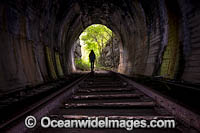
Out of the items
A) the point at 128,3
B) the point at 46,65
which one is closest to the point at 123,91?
the point at 46,65

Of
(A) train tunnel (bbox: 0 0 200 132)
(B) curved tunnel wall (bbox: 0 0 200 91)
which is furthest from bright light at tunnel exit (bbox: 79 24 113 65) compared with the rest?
(B) curved tunnel wall (bbox: 0 0 200 91)

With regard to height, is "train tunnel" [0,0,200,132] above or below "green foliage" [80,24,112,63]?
below

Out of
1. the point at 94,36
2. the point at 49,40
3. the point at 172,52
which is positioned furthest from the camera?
the point at 94,36

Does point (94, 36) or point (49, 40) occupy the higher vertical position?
point (94, 36)

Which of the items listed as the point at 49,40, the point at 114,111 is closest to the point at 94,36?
the point at 49,40

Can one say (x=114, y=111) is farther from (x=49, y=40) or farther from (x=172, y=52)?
(x=49, y=40)

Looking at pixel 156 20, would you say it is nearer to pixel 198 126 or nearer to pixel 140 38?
pixel 140 38

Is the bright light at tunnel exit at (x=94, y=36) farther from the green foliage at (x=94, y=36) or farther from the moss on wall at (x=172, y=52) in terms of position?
the moss on wall at (x=172, y=52)

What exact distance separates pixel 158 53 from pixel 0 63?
15.9ft

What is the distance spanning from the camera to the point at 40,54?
12.0ft

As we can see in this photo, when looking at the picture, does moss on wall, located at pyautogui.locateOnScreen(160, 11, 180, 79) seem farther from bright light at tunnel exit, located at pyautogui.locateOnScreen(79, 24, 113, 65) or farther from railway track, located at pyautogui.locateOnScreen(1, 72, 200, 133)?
bright light at tunnel exit, located at pyautogui.locateOnScreen(79, 24, 113, 65)

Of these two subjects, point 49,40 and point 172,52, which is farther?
point 49,40

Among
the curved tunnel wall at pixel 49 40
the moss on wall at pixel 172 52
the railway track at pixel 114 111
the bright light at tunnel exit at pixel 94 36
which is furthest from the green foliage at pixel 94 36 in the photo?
the railway track at pixel 114 111

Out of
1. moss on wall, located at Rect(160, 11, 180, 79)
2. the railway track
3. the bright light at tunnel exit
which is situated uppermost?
the bright light at tunnel exit
